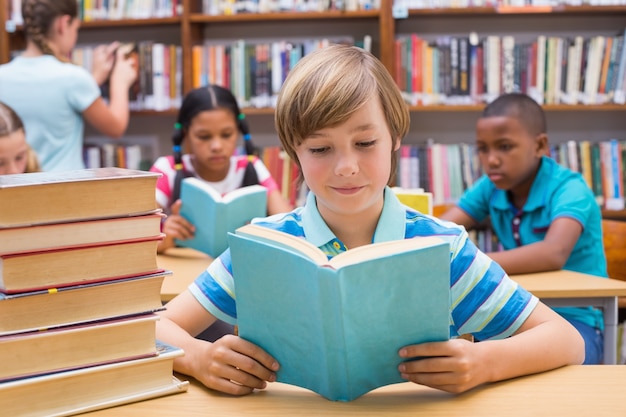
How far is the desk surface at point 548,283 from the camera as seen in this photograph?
195cm

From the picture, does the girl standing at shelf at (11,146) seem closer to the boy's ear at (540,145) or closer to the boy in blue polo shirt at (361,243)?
the boy in blue polo shirt at (361,243)

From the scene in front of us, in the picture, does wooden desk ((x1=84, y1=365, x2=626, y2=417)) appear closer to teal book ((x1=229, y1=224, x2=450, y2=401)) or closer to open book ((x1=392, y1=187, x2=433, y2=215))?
teal book ((x1=229, y1=224, x2=450, y2=401))

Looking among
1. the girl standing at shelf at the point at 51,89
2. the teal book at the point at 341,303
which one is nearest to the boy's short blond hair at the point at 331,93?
the teal book at the point at 341,303

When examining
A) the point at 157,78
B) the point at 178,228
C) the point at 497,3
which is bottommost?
the point at 178,228

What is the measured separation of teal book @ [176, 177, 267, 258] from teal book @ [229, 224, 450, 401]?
1.25 m

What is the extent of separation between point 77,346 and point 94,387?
0.06 m

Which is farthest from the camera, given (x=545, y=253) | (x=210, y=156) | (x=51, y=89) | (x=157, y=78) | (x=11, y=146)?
(x=157, y=78)

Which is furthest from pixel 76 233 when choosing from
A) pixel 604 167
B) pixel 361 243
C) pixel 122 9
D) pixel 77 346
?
pixel 122 9

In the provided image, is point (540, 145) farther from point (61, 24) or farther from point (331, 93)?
point (61, 24)

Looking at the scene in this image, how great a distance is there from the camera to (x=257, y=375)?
1.02m

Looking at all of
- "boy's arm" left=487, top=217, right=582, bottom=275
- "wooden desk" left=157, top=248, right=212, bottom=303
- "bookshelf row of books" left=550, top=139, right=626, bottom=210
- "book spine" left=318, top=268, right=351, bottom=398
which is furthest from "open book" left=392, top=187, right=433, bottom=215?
"bookshelf row of books" left=550, top=139, right=626, bottom=210

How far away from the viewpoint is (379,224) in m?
1.25

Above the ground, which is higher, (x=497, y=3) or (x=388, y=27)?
(x=497, y=3)

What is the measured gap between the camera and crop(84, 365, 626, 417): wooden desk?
96 cm
